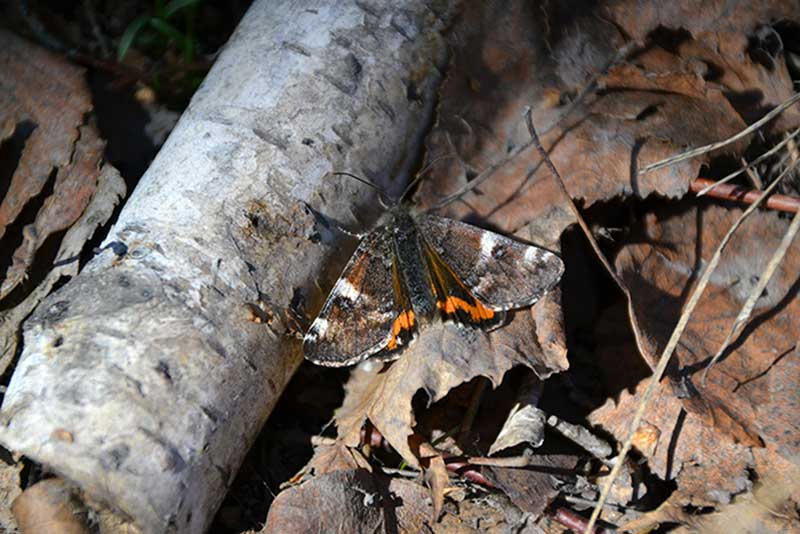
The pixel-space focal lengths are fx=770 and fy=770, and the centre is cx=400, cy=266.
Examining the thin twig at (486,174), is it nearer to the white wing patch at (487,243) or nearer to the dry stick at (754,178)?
the white wing patch at (487,243)

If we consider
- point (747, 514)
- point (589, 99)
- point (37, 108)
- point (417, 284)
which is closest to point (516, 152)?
point (589, 99)

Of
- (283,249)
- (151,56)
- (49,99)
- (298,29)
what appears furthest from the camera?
(151,56)

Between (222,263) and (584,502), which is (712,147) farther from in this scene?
(222,263)

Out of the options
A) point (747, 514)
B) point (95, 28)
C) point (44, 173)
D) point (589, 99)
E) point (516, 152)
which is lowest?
point (747, 514)

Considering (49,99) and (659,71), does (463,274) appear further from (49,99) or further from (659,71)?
(49,99)

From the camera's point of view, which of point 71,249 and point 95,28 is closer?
point 71,249

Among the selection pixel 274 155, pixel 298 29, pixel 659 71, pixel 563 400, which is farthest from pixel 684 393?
pixel 298 29

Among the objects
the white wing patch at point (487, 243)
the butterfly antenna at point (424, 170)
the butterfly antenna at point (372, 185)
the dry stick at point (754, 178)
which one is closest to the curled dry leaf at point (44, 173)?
the butterfly antenna at point (372, 185)
